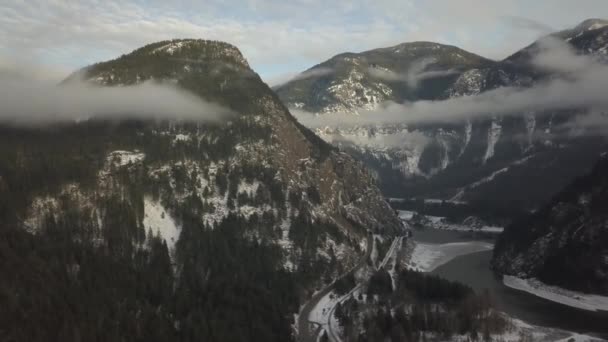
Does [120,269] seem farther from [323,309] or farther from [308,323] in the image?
[323,309]

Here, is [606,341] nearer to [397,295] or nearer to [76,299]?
[397,295]

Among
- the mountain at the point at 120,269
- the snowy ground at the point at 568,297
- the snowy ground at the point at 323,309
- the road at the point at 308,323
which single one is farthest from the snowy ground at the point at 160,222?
the snowy ground at the point at 568,297

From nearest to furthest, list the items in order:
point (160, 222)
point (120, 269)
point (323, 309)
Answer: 1. point (120, 269)
2. point (323, 309)
3. point (160, 222)

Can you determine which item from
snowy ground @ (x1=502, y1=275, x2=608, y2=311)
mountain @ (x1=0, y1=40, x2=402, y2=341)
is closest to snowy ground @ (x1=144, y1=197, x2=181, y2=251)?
mountain @ (x1=0, y1=40, x2=402, y2=341)

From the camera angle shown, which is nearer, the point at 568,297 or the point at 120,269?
the point at 120,269

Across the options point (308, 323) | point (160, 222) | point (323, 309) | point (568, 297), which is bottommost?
point (308, 323)

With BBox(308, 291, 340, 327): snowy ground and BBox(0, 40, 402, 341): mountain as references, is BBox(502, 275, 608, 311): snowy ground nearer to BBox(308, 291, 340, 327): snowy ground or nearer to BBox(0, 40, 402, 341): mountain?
BBox(308, 291, 340, 327): snowy ground

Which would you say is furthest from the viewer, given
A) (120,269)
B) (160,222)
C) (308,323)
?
(160,222)

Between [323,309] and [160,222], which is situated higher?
[160,222]

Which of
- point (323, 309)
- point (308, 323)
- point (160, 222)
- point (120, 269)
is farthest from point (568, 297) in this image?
point (120, 269)

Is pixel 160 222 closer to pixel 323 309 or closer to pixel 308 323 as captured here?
pixel 323 309

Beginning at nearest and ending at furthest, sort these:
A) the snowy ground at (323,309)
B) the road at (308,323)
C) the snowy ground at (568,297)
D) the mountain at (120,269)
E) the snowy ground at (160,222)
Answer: the mountain at (120,269), the road at (308,323), the snowy ground at (323,309), the snowy ground at (568,297), the snowy ground at (160,222)

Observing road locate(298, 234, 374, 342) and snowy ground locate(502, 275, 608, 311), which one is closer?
road locate(298, 234, 374, 342)

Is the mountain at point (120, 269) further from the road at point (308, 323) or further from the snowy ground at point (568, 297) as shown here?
the snowy ground at point (568, 297)
